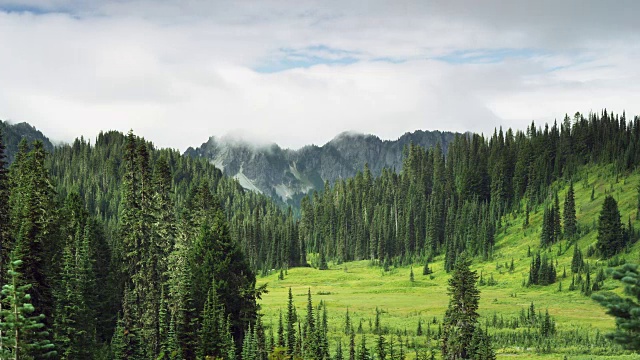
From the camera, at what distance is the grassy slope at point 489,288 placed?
3366 inches

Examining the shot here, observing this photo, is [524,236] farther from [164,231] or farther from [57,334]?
[57,334]

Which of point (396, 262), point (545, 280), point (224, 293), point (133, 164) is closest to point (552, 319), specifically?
point (545, 280)

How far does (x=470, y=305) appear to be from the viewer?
141 feet

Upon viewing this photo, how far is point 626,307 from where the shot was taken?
1241 centimetres

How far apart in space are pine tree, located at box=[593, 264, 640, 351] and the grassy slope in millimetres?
49739

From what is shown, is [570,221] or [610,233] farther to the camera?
[570,221]

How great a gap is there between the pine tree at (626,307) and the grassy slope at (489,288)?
1958 inches

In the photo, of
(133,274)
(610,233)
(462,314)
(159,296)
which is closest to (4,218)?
(133,274)

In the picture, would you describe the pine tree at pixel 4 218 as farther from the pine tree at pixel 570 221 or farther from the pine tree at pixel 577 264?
the pine tree at pixel 570 221

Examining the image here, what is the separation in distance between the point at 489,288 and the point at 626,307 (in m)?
112

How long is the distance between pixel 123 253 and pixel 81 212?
1631 cm

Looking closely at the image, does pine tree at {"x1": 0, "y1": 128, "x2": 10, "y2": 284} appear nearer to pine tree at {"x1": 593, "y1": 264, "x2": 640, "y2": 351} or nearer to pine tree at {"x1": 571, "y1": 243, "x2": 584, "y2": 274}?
pine tree at {"x1": 593, "y1": 264, "x2": 640, "y2": 351}

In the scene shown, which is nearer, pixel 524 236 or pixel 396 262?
pixel 524 236

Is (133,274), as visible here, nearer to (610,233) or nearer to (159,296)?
(159,296)
